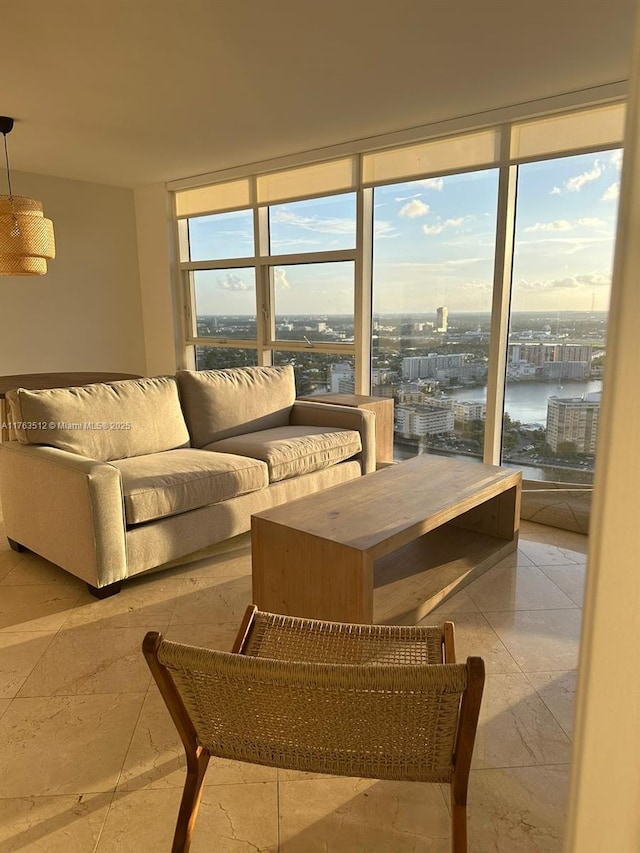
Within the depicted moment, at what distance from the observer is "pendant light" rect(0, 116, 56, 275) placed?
367cm

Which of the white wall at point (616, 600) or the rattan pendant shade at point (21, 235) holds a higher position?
the rattan pendant shade at point (21, 235)

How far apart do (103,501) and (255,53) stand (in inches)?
85.8

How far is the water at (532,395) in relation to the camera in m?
3.70

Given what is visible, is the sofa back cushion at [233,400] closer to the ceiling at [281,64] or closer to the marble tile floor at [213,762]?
the marble tile floor at [213,762]

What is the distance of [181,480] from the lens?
282 centimetres

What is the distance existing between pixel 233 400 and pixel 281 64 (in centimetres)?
183

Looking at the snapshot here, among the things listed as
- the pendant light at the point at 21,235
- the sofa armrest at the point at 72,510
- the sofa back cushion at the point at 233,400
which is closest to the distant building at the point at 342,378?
the sofa back cushion at the point at 233,400

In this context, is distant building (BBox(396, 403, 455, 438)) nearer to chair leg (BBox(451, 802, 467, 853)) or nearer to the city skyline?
the city skyline

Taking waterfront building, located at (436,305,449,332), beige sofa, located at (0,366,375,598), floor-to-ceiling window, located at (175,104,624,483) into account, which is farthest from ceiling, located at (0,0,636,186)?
beige sofa, located at (0,366,375,598)

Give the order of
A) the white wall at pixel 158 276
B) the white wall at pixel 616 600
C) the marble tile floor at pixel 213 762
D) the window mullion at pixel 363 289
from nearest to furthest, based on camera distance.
A: the white wall at pixel 616 600 → the marble tile floor at pixel 213 762 → the window mullion at pixel 363 289 → the white wall at pixel 158 276

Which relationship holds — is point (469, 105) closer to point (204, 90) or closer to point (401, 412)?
point (204, 90)

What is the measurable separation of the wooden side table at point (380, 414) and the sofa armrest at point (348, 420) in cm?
22

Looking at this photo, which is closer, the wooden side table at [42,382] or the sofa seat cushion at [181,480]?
the sofa seat cushion at [181,480]

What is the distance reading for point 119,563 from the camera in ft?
8.55
